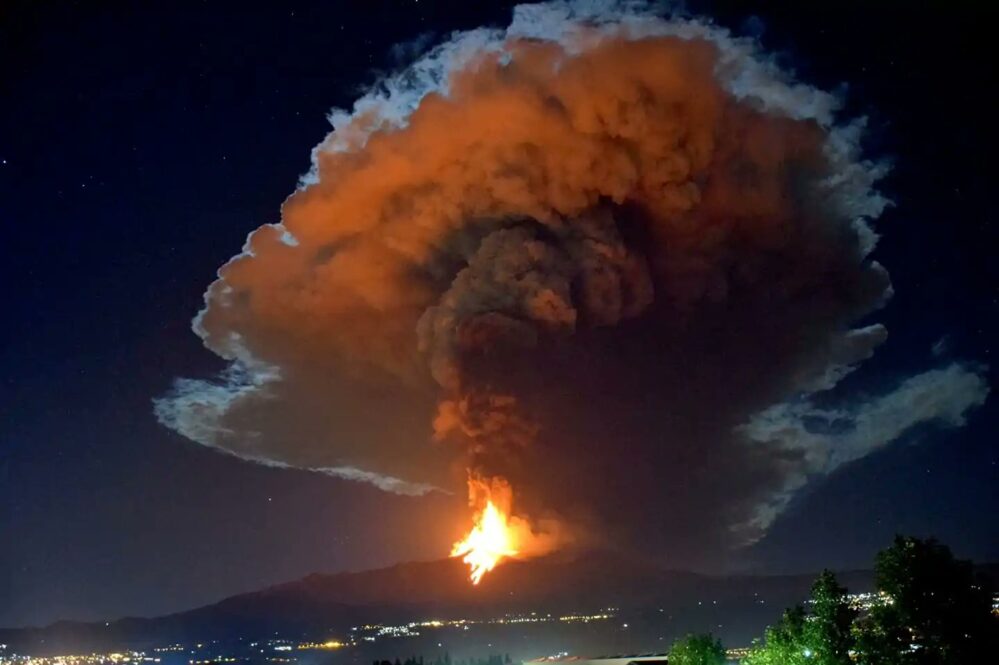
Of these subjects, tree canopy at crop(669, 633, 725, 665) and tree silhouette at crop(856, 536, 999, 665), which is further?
tree canopy at crop(669, 633, 725, 665)

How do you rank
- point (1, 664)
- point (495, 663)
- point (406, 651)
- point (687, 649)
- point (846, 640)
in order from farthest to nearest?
point (406, 651) < point (1, 664) < point (495, 663) < point (687, 649) < point (846, 640)

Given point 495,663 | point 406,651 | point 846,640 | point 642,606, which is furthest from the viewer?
point 642,606

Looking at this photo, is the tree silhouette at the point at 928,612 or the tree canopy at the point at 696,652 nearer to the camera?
the tree silhouette at the point at 928,612

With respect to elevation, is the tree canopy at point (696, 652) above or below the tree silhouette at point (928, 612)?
below

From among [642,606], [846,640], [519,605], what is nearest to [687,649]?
[846,640]

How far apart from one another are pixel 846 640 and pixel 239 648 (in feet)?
573

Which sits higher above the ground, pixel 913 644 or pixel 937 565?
pixel 937 565

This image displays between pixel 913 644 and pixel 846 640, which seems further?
pixel 846 640

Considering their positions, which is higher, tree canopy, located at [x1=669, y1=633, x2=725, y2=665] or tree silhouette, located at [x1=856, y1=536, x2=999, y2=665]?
tree silhouette, located at [x1=856, y1=536, x2=999, y2=665]

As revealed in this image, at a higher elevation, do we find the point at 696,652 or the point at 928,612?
the point at 928,612

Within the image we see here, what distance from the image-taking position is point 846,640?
1866 centimetres

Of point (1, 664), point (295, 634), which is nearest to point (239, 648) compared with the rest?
point (295, 634)

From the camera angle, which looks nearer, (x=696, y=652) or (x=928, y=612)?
(x=928, y=612)

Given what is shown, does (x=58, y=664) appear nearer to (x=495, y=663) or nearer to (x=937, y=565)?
(x=495, y=663)
